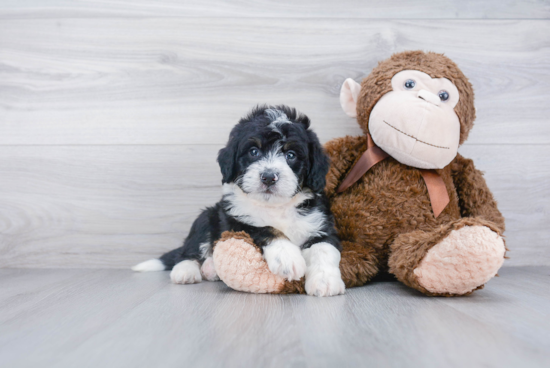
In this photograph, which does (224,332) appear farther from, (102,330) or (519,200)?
(519,200)

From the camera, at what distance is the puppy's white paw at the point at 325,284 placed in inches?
58.1

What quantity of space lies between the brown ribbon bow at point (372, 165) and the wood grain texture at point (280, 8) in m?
0.85

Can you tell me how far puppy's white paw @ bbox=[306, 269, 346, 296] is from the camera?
1477mm

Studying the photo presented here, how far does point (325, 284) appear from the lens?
148 cm

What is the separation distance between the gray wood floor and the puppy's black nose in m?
0.41

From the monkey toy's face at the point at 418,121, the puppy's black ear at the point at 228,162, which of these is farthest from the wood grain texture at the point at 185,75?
the puppy's black ear at the point at 228,162

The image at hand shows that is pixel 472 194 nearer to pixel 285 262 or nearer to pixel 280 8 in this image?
pixel 285 262

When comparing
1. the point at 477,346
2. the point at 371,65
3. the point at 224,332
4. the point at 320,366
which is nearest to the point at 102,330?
the point at 224,332

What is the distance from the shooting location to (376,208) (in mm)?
1794

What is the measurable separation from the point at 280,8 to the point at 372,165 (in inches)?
41.7

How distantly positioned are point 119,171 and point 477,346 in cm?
191

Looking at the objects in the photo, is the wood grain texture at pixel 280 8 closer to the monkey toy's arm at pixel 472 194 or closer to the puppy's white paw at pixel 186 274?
the monkey toy's arm at pixel 472 194

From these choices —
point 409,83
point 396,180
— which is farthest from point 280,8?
point 396,180

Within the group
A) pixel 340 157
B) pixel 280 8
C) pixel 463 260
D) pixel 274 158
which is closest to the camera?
pixel 463 260
